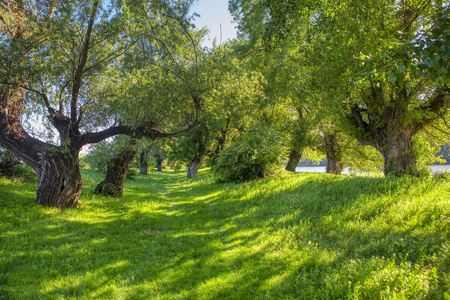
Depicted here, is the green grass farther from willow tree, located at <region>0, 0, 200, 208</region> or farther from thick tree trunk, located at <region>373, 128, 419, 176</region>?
thick tree trunk, located at <region>373, 128, 419, 176</region>

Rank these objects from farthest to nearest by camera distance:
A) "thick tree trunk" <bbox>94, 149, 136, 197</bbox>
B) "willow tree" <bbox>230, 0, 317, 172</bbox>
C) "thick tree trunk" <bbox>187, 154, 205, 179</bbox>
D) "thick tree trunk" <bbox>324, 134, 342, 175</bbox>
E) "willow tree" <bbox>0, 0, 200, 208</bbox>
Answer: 1. "thick tree trunk" <bbox>187, 154, 205, 179</bbox>
2. "thick tree trunk" <bbox>324, 134, 342, 175</bbox>
3. "willow tree" <bbox>230, 0, 317, 172</bbox>
4. "thick tree trunk" <bbox>94, 149, 136, 197</bbox>
5. "willow tree" <bbox>0, 0, 200, 208</bbox>

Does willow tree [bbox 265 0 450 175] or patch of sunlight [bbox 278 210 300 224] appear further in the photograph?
willow tree [bbox 265 0 450 175]

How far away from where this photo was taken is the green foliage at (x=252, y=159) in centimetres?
1836

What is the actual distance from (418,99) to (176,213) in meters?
13.8

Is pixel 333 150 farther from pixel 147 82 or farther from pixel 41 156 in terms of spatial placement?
pixel 41 156

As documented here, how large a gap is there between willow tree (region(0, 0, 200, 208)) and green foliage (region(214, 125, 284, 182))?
28.8ft

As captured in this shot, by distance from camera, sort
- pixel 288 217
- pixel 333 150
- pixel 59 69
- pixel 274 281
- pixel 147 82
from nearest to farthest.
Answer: pixel 274 281
pixel 288 217
pixel 59 69
pixel 147 82
pixel 333 150

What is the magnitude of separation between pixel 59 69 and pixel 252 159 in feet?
41.7

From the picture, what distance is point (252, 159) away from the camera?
1822 centimetres

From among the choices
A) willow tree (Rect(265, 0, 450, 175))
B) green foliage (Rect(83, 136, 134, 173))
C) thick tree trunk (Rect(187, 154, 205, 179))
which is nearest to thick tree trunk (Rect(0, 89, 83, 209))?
green foliage (Rect(83, 136, 134, 173))

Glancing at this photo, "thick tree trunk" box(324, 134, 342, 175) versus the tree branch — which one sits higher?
the tree branch

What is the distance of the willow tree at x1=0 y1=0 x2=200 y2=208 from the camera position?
9.77m

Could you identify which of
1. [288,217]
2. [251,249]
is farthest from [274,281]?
[288,217]

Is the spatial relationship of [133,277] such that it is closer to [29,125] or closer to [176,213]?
[176,213]
